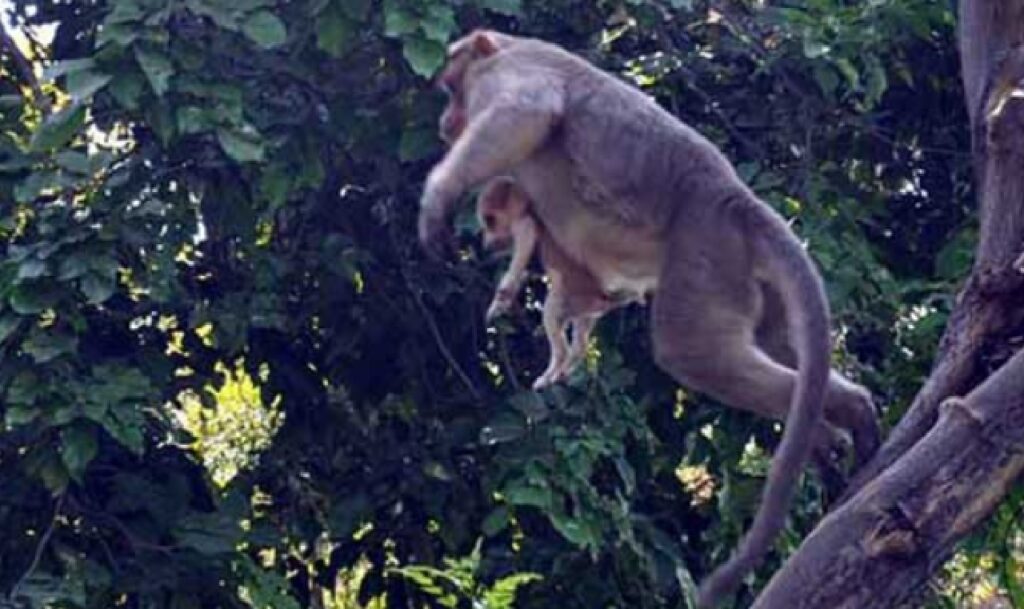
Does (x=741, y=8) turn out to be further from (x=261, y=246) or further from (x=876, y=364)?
(x=261, y=246)

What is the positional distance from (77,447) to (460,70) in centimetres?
136

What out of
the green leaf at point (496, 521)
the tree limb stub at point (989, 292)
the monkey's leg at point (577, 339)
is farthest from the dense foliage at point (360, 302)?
the tree limb stub at point (989, 292)

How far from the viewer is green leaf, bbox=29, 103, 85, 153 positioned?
5.89 m

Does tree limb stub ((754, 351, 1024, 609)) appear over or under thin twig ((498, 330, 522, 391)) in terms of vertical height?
over

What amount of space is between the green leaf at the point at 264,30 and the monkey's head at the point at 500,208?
0.91m

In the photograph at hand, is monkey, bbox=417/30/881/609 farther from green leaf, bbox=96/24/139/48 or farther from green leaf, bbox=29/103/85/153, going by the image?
green leaf, bbox=29/103/85/153

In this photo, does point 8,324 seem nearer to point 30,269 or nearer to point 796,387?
point 30,269

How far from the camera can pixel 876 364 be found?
263 inches

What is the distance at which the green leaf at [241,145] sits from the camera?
5.87 metres

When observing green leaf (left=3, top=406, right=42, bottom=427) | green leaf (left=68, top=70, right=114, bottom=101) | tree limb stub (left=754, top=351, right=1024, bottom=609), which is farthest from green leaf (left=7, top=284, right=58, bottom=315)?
tree limb stub (left=754, top=351, right=1024, bottom=609)

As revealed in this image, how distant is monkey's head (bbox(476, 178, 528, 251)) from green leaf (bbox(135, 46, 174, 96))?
955 millimetres

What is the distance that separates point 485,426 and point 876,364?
1.11 m

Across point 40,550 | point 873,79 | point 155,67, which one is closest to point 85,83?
point 155,67

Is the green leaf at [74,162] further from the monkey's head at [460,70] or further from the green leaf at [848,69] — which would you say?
the green leaf at [848,69]
